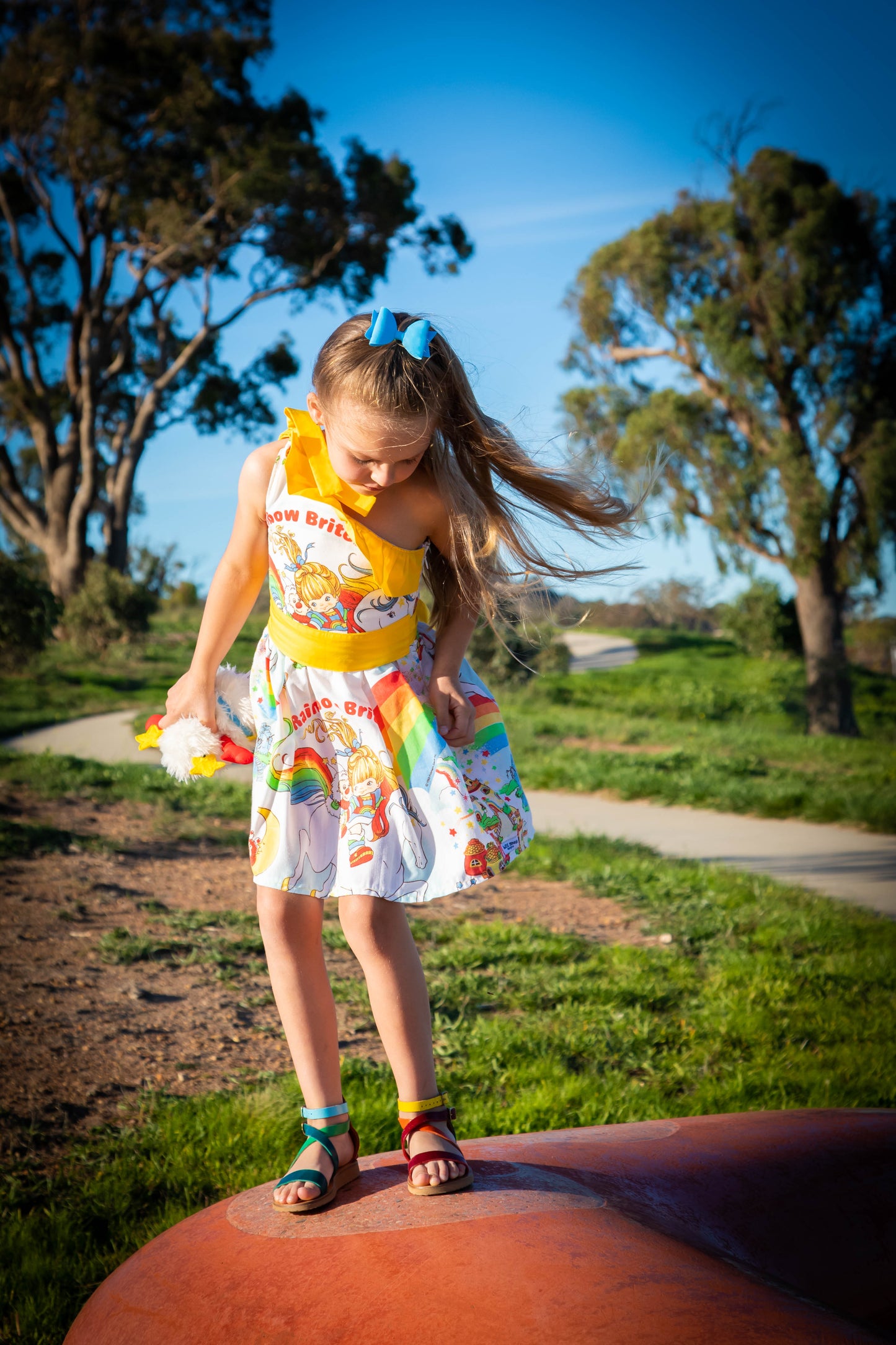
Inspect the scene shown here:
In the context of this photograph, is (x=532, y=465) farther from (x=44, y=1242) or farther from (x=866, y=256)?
(x=866, y=256)

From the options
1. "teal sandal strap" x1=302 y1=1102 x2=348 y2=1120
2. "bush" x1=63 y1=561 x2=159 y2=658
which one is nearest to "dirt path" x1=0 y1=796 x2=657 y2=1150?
"teal sandal strap" x1=302 y1=1102 x2=348 y2=1120

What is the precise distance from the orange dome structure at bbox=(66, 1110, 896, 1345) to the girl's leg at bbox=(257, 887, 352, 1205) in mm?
183

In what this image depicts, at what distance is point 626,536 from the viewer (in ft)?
7.13

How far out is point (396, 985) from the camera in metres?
1.68

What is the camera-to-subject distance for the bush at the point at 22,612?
8359 millimetres

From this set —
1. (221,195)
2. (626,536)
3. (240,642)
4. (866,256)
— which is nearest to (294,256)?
(221,195)

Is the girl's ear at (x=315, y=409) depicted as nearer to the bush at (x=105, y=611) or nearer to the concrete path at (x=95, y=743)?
the concrete path at (x=95, y=743)

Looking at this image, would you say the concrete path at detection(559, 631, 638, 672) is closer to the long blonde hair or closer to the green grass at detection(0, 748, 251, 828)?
the green grass at detection(0, 748, 251, 828)

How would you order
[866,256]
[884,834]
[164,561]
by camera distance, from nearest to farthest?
1. [884,834]
2. [866,256]
3. [164,561]

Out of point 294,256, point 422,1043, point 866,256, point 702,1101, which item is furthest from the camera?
point 294,256

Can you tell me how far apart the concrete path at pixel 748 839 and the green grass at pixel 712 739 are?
0.84 feet

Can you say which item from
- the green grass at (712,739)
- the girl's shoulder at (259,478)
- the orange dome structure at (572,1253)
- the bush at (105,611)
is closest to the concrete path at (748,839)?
the green grass at (712,739)

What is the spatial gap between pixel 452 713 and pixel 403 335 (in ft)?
2.44

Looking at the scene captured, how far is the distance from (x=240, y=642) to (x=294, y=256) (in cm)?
680
